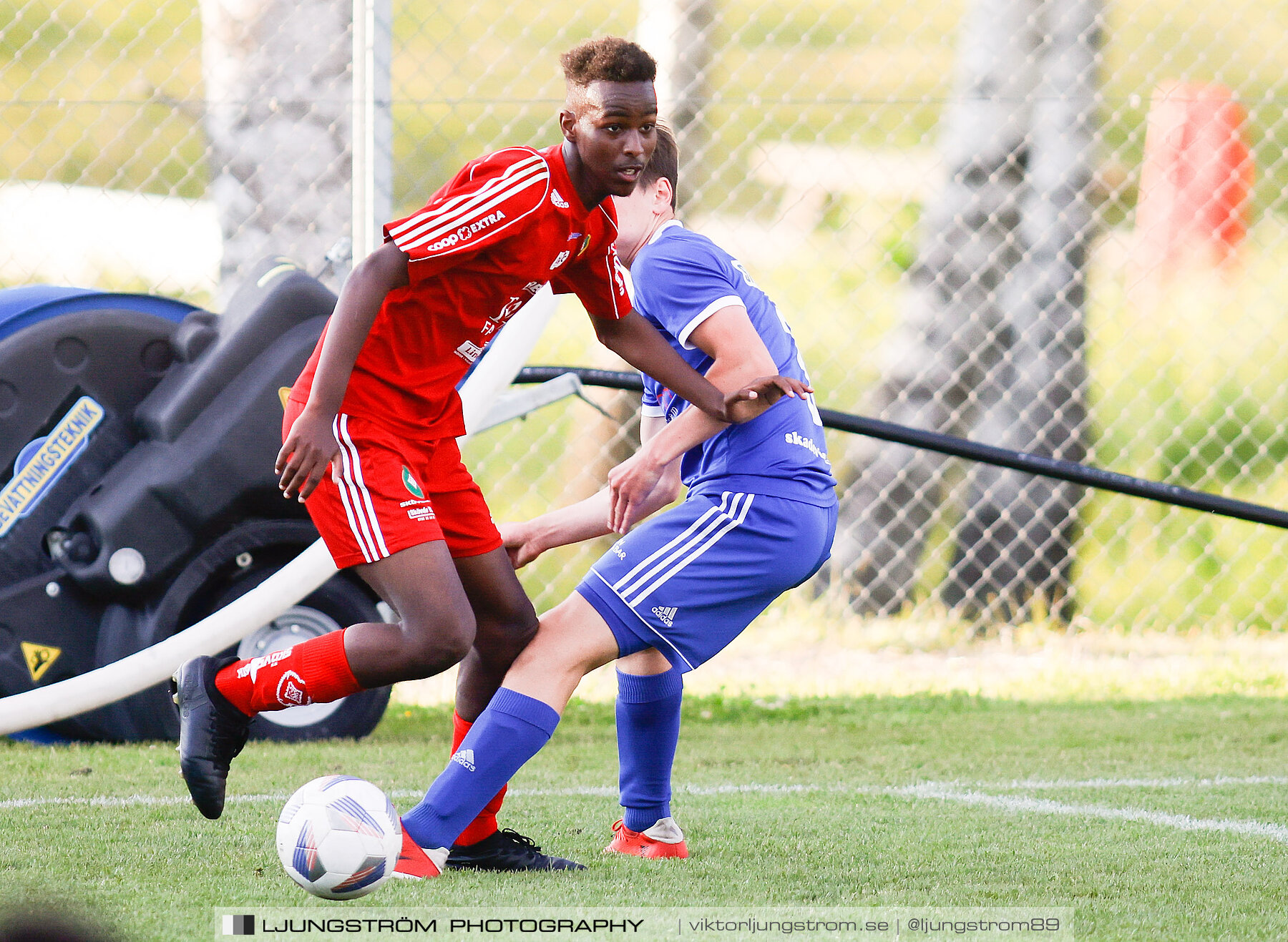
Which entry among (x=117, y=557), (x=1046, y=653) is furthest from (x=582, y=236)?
(x=1046, y=653)

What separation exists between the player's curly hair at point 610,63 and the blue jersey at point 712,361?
0.43m

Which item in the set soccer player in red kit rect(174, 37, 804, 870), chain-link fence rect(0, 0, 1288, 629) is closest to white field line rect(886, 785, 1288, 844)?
soccer player in red kit rect(174, 37, 804, 870)

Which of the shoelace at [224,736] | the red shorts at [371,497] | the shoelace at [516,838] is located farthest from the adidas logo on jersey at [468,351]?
the shoelace at [516,838]

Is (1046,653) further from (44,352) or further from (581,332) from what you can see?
(581,332)

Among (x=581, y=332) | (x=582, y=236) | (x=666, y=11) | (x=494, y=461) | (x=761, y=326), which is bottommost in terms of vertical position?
(x=494, y=461)

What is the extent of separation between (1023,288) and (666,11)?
92.4 inches

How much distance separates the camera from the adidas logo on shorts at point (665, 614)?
293cm

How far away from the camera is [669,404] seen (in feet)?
11.0

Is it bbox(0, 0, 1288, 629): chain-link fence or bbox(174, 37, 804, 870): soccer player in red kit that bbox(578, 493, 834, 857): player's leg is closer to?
bbox(174, 37, 804, 870): soccer player in red kit

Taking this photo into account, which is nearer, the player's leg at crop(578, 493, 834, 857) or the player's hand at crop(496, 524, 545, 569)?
the player's leg at crop(578, 493, 834, 857)

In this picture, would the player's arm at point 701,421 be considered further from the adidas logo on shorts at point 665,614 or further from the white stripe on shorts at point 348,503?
the white stripe on shorts at point 348,503

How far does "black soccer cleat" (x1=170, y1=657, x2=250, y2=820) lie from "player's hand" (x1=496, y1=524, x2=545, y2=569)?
70 cm

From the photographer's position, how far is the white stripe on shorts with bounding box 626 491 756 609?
115 inches

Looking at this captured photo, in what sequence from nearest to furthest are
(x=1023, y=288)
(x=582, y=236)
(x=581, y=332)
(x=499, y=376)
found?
(x=582, y=236), (x=499, y=376), (x=1023, y=288), (x=581, y=332)
